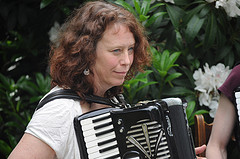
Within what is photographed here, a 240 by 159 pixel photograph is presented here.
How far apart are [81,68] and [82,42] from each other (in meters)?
0.11

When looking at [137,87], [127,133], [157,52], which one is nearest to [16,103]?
[137,87]

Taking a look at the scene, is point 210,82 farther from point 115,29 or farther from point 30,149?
point 30,149

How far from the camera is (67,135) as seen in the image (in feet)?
4.97

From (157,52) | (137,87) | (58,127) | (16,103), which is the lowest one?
(16,103)

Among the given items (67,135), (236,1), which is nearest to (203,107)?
(236,1)

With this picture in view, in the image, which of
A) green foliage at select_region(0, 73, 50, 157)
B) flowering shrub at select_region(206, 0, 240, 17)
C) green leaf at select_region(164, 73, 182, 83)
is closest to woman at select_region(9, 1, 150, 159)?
green leaf at select_region(164, 73, 182, 83)

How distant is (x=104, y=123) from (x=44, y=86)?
1347 millimetres

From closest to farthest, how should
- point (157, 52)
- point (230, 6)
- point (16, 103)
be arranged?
1. point (230, 6)
2. point (157, 52)
3. point (16, 103)

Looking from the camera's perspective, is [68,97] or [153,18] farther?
[153,18]

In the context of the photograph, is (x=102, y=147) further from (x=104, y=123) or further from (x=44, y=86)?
(x=44, y=86)

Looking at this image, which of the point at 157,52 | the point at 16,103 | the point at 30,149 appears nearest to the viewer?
the point at 30,149

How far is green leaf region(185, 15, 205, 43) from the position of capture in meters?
2.44

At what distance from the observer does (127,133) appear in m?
1.48

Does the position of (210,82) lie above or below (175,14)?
below
